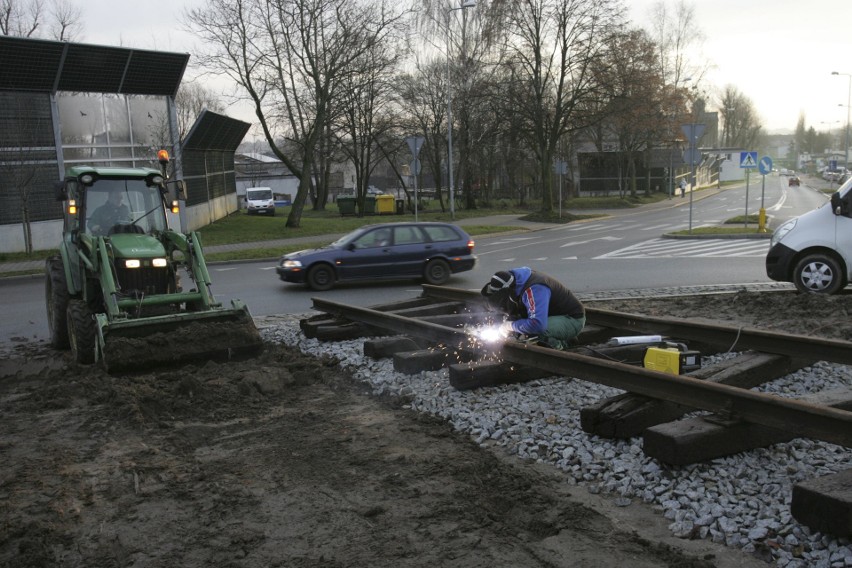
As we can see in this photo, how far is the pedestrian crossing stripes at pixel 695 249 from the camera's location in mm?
20812

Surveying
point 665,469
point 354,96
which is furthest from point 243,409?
point 354,96

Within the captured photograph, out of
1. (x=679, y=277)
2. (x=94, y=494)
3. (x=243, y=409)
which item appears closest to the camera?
(x=94, y=494)

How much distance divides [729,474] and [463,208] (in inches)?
1835

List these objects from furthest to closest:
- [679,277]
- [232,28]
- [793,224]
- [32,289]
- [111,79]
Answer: [232,28] < [111,79] < [32,289] < [679,277] < [793,224]

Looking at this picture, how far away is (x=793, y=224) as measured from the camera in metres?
12.6

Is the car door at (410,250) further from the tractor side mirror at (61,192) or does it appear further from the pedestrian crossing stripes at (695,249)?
the tractor side mirror at (61,192)

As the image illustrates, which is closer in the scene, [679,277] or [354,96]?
[679,277]

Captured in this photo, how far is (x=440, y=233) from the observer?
16828 millimetres

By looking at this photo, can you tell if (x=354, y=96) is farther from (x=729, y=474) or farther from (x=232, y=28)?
(x=729, y=474)

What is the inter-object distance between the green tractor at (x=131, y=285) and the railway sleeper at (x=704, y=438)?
17.4ft

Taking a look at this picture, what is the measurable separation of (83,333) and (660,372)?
6625 millimetres

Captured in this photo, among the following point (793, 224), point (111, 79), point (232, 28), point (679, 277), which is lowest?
point (679, 277)

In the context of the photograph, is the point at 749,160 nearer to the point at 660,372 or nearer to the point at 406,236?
the point at 406,236

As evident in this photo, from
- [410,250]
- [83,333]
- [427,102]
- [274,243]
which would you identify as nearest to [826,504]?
[83,333]
